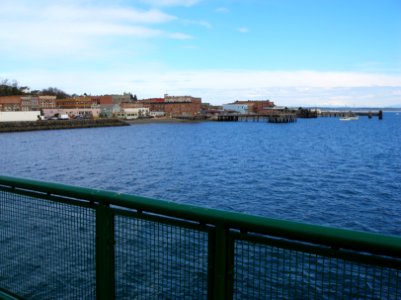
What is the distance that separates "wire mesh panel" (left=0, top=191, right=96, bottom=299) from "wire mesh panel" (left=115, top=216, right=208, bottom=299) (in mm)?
284

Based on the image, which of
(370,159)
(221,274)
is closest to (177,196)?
(221,274)

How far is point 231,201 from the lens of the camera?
24.0 m

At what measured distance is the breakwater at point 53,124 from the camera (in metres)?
109

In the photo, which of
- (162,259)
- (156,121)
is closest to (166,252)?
(162,259)

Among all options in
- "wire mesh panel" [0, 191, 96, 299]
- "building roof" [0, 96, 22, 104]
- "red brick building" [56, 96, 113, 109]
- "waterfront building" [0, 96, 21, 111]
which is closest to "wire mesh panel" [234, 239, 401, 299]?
"wire mesh panel" [0, 191, 96, 299]

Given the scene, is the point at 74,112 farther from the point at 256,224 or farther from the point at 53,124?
the point at 256,224

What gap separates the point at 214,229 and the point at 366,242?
0.99 m

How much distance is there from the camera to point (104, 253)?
366 cm

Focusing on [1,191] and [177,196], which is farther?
[177,196]

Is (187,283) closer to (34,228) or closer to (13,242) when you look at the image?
(34,228)

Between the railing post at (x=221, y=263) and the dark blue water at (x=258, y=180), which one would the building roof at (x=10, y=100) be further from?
the railing post at (x=221, y=263)

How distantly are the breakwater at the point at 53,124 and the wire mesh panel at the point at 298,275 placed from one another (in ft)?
367

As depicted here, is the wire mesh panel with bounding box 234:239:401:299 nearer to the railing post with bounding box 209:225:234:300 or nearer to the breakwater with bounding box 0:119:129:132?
the railing post with bounding box 209:225:234:300

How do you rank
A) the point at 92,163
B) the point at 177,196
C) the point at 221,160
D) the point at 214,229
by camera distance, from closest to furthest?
1. the point at 214,229
2. the point at 177,196
3. the point at 92,163
4. the point at 221,160
